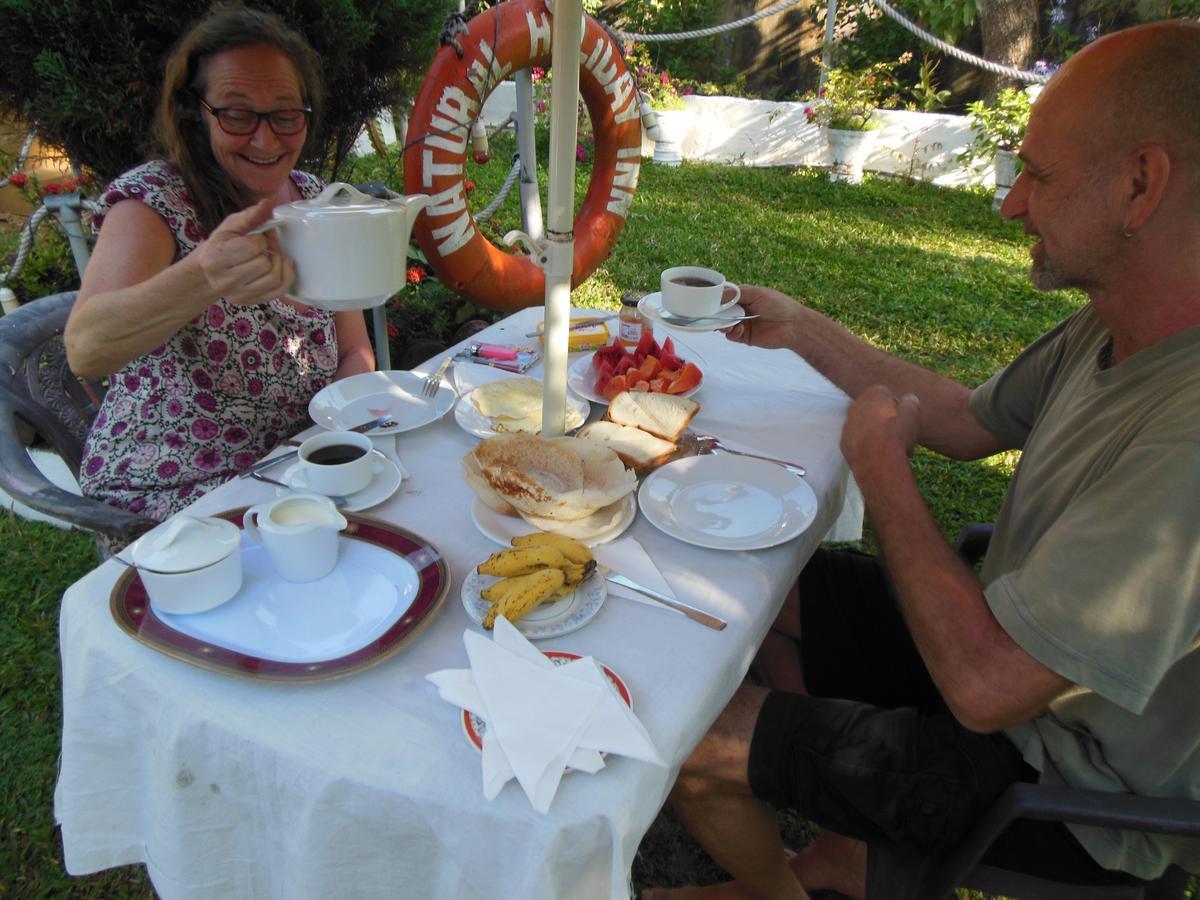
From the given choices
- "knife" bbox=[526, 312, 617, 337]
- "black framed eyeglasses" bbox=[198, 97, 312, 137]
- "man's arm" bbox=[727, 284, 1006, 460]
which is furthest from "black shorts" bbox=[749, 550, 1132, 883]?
"black framed eyeglasses" bbox=[198, 97, 312, 137]

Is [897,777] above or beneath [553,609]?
beneath

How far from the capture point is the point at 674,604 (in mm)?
1110

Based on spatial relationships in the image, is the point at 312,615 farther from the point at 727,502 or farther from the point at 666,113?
A: the point at 666,113

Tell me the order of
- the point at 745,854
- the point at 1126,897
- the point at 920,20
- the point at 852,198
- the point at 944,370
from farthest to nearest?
the point at 920,20 < the point at 852,198 < the point at 944,370 < the point at 745,854 < the point at 1126,897

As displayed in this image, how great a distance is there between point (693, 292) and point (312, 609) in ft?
3.43

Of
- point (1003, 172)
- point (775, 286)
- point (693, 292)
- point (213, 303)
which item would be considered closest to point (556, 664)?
point (693, 292)

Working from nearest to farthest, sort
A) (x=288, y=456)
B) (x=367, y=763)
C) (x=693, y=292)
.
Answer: (x=367, y=763) → (x=288, y=456) → (x=693, y=292)

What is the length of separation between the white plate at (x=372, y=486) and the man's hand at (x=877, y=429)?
85cm

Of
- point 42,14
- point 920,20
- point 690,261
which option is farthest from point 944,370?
point 920,20

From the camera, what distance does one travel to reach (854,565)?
1.74 metres

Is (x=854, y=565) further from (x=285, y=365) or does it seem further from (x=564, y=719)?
(x=285, y=365)

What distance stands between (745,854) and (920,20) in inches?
371

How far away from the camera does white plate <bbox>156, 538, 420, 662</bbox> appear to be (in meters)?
0.97

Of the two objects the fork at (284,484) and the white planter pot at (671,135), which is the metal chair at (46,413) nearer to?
the fork at (284,484)
